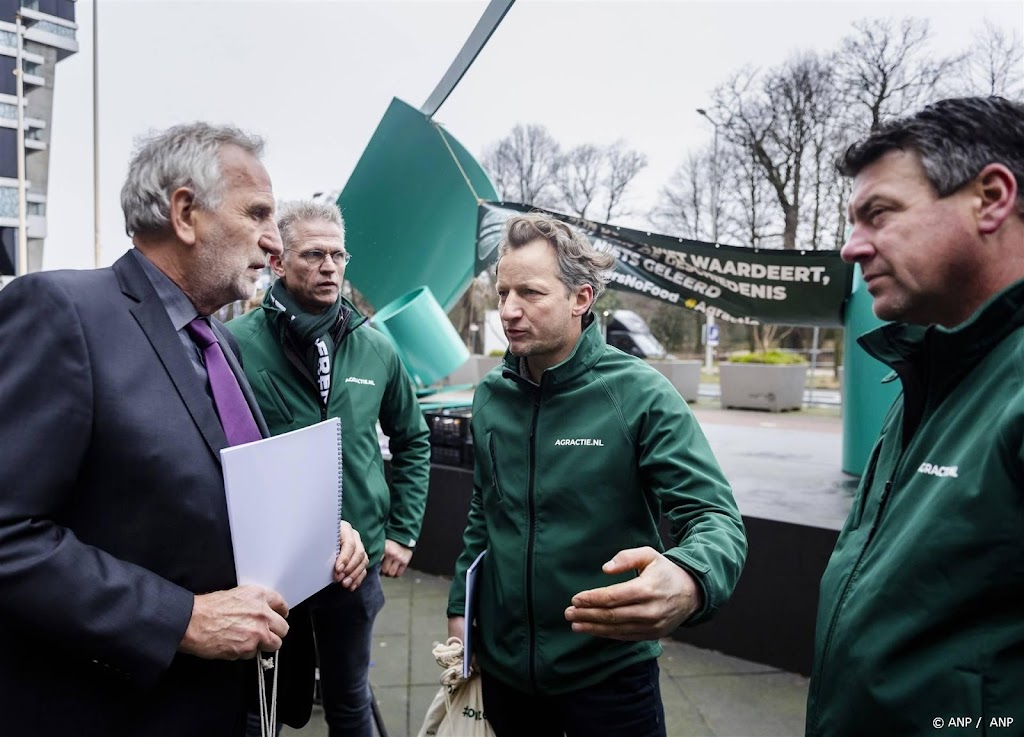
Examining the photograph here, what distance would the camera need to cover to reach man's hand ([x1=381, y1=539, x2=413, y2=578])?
2.64m

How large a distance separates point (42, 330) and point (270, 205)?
53 centimetres

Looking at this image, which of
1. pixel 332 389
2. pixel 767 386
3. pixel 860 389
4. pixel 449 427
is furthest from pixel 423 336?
pixel 767 386

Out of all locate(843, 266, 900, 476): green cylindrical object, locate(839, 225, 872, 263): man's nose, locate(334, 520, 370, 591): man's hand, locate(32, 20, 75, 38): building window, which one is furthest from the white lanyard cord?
locate(32, 20, 75, 38): building window

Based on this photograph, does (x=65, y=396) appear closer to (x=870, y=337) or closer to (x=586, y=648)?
(x=586, y=648)

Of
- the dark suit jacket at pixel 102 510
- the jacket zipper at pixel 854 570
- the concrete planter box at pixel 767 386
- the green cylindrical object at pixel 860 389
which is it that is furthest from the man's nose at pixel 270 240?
the concrete planter box at pixel 767 386

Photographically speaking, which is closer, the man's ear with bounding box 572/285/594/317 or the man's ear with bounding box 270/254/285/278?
the man's ear with bounding box 572/285/594/317

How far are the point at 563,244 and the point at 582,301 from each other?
163 millimetres

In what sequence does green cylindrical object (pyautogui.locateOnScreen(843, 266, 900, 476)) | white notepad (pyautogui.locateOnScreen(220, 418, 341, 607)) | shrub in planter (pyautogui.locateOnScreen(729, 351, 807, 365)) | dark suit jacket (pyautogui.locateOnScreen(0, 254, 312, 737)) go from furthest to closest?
shrub in planter (pyautogui.locateOnScreen(729, 351, 807, 365)), green cylindrical object (pyautogui.locateOnScreen(843, 266, 900, 476)), white notepad (pyautogui.locateOnScreen(220, 418, 341, 607)), dark suit jacket (pyautogui.locateOnScreen(0, 254, 312, 737))

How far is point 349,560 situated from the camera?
1.71 m

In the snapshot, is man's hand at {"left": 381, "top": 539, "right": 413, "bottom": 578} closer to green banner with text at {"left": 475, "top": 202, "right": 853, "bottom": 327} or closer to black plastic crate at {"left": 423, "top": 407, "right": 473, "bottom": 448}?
black plastic crate at {"left": 423, "top": 407, "right": 473, "bottom": 448}

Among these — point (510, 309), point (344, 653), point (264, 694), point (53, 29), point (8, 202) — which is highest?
point (53, 29)

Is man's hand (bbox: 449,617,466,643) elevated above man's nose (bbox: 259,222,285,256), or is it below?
below

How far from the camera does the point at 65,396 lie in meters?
1.12

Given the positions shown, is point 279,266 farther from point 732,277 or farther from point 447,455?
point 732,277
